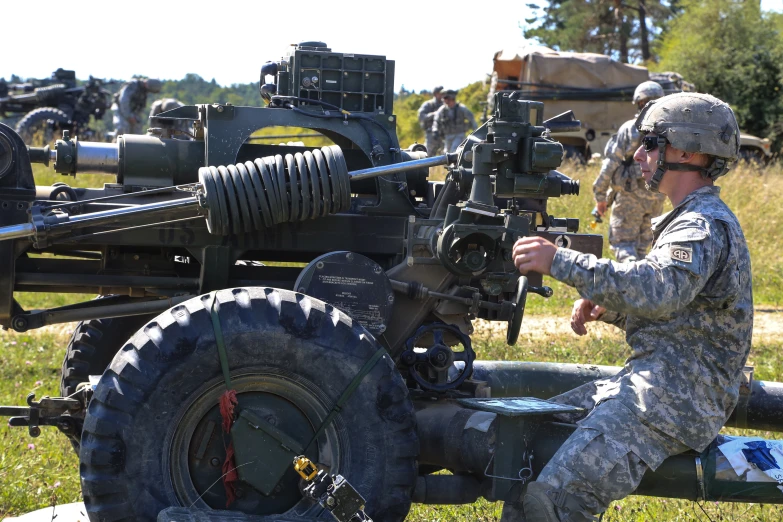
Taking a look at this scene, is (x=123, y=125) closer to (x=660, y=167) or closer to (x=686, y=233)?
(x=660, y=167)

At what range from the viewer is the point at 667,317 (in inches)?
155

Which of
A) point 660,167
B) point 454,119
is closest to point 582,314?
point 660,167

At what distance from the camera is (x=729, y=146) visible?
394 cm

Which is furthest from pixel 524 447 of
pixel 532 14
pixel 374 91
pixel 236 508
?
pixel 532 14

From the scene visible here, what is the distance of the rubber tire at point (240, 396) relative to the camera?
3.82 m

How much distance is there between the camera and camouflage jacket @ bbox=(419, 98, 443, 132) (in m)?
20.6

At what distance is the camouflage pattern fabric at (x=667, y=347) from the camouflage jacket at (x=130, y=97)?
1857 cm

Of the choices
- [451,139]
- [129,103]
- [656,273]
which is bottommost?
[656,273]

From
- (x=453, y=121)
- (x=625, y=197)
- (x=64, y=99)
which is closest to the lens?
(x=625, y=197)

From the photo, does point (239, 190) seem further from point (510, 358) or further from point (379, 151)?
point (510, 358)

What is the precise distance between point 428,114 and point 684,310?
1731 cm

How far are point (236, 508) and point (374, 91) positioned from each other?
7.94 ft

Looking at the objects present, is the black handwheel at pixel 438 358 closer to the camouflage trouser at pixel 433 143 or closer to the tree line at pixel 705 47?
the camouflage trouser at pixel 433 143

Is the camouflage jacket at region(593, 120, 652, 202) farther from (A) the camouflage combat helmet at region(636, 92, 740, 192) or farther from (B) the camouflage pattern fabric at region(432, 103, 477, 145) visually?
(B) the camouflage pattern fabric at region(432, 103, 477, 145)
